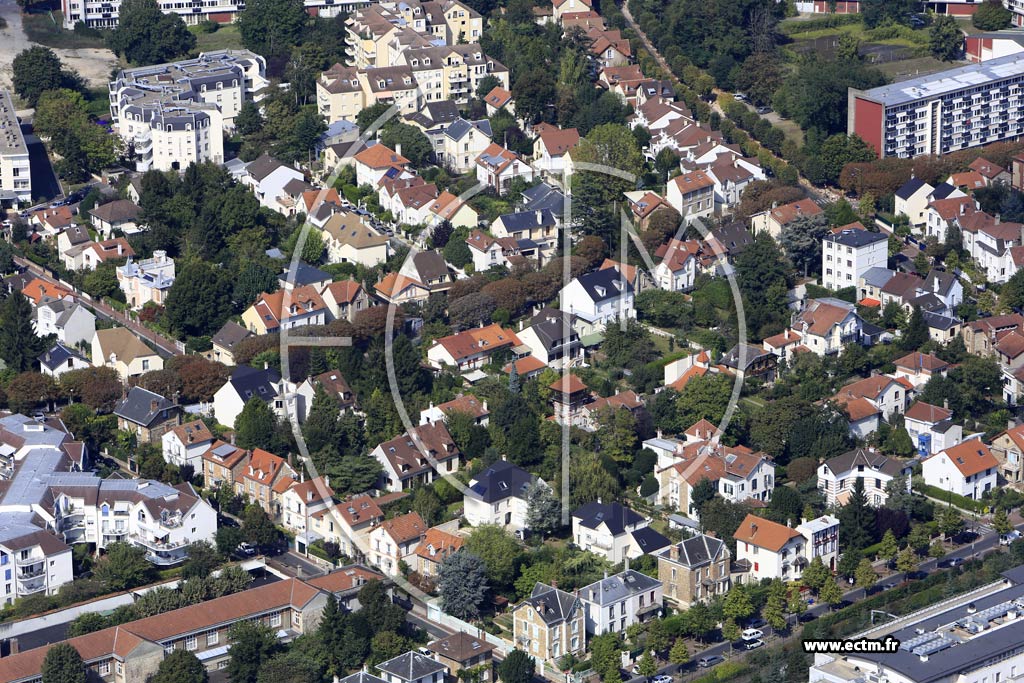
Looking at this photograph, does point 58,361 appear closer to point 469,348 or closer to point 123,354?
point 123,354

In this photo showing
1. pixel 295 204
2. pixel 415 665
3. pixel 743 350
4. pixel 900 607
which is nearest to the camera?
pixel 415 665

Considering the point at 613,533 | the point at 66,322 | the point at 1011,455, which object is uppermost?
the point at 66,322

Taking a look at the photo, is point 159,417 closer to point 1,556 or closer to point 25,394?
point 25,394

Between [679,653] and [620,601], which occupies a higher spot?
[620,601]

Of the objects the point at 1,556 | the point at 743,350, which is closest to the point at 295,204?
the point at 743,350

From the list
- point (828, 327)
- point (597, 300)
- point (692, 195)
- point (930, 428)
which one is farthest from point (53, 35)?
point (930, 428)

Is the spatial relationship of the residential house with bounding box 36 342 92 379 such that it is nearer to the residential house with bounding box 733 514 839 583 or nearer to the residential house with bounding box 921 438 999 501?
the residential house with bounding box 733 514 839 583

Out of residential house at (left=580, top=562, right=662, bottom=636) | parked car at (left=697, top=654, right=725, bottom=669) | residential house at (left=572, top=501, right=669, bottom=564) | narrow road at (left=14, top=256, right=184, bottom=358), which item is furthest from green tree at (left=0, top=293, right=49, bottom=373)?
parked car at (left=697, top=654, right=725, bottom=669)
